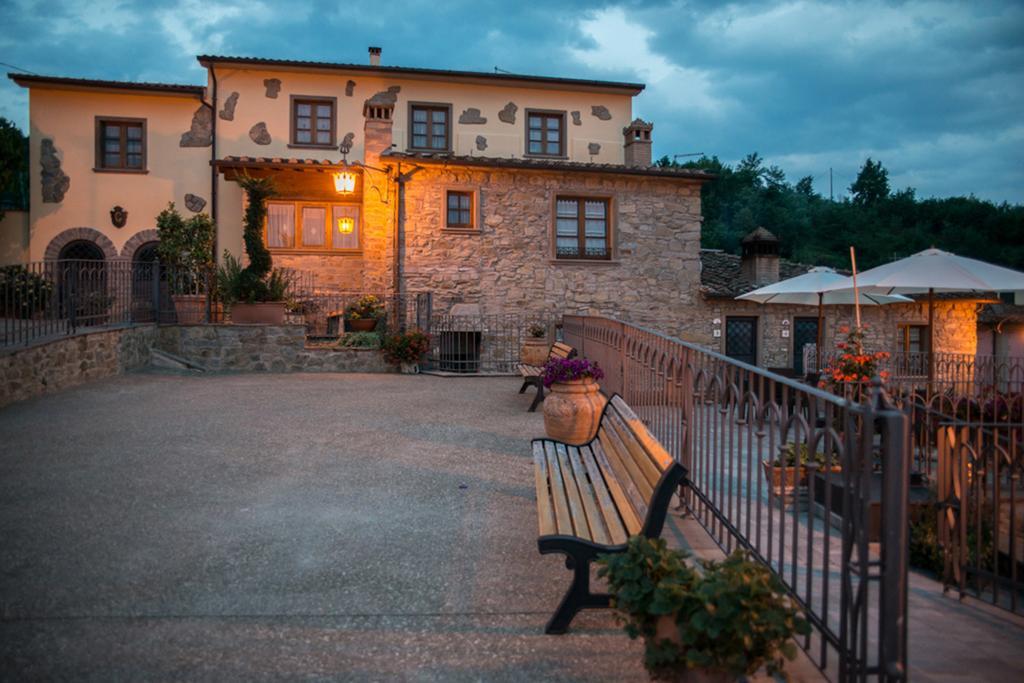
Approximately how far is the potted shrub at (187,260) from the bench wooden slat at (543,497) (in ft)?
40.1

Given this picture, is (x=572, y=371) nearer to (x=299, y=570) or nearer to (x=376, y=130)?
(x=299, y=570)

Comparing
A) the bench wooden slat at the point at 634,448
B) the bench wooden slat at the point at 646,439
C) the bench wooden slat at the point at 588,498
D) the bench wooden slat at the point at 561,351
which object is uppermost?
the bench wooden slat at the point at 561,351

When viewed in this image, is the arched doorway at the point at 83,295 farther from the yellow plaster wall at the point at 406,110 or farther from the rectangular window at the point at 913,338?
the rectangular window at the point at 913,338

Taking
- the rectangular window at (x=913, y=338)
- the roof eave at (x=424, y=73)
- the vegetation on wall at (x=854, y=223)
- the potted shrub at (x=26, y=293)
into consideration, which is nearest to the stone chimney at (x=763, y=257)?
the rectangular window at (x=913, y=338)

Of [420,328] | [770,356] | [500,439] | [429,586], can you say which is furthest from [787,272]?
[429,586]

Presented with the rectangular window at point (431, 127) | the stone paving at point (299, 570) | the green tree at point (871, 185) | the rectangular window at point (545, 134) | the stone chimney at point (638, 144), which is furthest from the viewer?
the green tree at point (871, 185)

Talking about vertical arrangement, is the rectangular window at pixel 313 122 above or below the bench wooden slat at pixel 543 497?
above

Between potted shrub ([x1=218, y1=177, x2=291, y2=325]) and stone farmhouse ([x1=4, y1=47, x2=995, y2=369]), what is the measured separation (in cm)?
144

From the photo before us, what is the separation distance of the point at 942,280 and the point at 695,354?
7.23 metres

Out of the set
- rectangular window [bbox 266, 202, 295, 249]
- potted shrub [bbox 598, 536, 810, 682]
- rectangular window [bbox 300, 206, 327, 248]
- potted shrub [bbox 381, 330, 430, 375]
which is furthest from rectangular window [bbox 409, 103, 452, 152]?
potted shrub [bbox 598, 536, 810, 682]

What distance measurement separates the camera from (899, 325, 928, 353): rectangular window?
2056 centimetres

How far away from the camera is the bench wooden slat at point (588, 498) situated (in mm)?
3240

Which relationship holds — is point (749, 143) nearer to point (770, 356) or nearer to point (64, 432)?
point (770, 356)

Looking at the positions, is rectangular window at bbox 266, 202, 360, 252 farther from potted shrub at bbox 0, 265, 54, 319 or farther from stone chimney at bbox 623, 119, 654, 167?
stone chimney at bbox 623, 119, 654, 167
